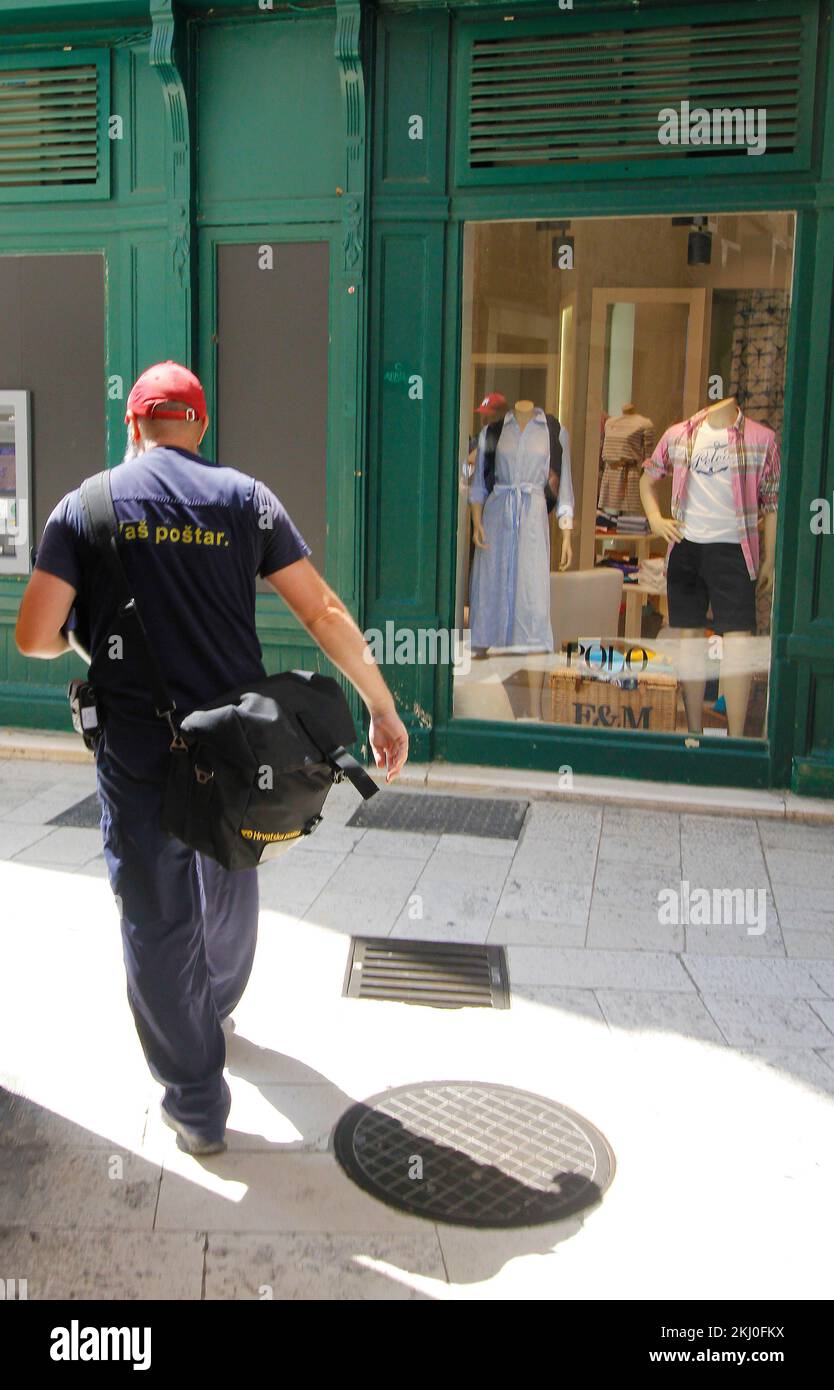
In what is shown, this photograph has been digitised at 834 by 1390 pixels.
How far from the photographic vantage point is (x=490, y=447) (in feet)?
25.7

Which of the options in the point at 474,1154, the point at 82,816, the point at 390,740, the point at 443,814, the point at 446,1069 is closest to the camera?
the point at 474,1154

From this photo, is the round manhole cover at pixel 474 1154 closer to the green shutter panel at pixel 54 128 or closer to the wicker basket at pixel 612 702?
the wicker basket at pixel 612 702

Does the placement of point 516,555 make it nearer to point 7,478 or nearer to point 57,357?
point 57,357

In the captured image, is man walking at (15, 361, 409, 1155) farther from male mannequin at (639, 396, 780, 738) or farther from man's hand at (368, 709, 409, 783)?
male mannequin at (639, 396, 780, 738)

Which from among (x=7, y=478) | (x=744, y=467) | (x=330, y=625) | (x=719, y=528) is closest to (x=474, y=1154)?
(x=330, y=625)

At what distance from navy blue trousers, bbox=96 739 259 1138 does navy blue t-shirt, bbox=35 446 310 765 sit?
13 cm

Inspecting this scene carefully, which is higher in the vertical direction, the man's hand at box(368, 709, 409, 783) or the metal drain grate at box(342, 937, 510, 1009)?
the man's hand at box(368, 709, 409, 783)

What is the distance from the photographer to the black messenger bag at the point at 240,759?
10.9 ft

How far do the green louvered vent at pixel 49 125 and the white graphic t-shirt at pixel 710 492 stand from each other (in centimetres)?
402

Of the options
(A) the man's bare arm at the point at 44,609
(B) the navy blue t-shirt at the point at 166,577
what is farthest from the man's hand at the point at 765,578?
(A) the man's bare arm at the point at 44,609

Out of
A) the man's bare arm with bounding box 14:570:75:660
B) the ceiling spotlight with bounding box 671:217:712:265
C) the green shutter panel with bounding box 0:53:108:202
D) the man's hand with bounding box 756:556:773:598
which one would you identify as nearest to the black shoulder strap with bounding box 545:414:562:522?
the ceiling spotlight with bounding box 671:217:712:265

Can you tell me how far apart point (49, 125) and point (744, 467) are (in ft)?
15.3

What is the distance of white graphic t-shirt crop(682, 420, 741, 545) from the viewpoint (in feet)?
24.6

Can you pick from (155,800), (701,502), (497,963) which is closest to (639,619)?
(701,502)
